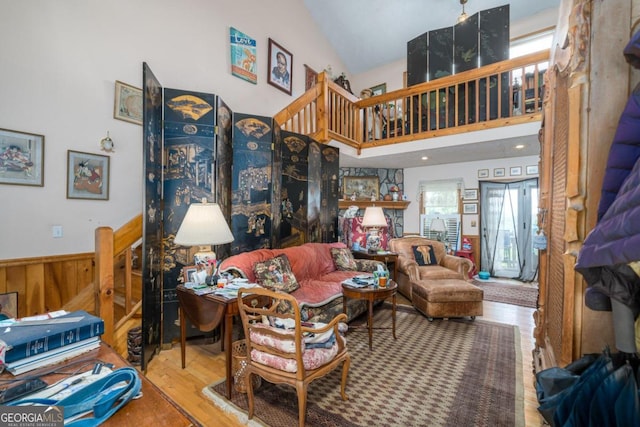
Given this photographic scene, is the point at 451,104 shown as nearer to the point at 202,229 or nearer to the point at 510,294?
the point at 510,294

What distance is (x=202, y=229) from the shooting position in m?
2.23

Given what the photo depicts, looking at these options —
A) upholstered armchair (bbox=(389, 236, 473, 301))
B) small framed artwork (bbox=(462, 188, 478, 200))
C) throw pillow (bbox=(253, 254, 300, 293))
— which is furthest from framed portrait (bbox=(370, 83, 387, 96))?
throw pillow (bbox=(253, 254, 300, 293))

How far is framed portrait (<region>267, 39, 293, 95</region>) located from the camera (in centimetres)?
527

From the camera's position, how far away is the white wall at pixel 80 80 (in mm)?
2584

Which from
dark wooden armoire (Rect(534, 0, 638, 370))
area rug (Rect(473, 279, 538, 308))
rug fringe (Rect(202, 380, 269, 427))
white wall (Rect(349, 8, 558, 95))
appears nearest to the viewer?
dark wooden armoire (Rect(534, 0, 638, 370))

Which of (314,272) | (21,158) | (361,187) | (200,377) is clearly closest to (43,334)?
(200,377)

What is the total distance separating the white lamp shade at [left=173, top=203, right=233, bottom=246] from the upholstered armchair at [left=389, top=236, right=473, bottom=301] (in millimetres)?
2812

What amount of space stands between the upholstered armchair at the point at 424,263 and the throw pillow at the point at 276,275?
1834 millimetres

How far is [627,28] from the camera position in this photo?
3.36ft

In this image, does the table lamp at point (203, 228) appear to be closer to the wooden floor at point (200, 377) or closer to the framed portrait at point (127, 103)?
the wooden floor at point (200, 377)

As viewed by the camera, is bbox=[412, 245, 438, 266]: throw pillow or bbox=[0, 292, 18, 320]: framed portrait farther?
bbox=[412, 245, 438, 266]: throw pillow

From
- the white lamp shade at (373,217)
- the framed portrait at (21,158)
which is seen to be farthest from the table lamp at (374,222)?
the framed portrait at (21,158)

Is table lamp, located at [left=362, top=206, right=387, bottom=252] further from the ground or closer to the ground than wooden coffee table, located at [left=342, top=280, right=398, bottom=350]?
further from the ground

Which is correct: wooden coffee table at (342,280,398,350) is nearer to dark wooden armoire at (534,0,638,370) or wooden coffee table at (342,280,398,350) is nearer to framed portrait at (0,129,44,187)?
dark wooden armoire at (534,0,638,370)
